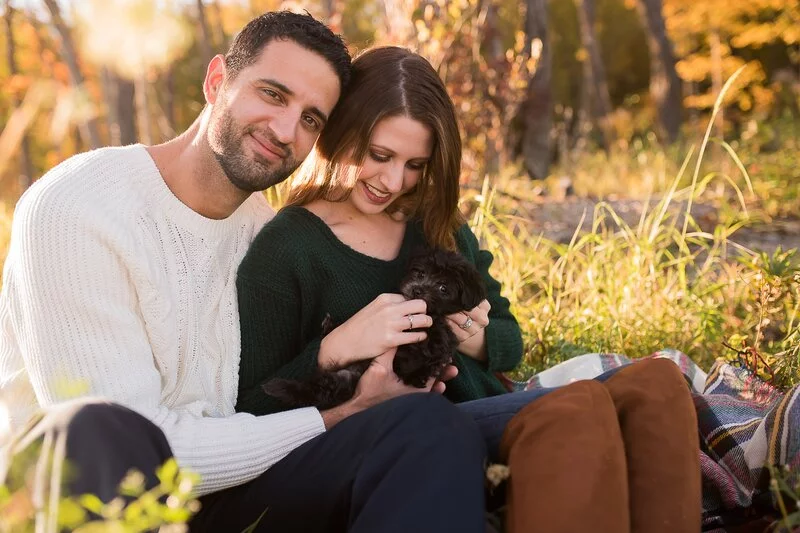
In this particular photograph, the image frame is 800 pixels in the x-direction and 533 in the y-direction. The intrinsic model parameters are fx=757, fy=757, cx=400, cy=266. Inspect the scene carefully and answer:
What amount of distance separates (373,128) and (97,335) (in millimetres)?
1187

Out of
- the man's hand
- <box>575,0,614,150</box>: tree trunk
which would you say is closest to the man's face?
the man's hand

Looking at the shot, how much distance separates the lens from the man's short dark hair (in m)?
2.65

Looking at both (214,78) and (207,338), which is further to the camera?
(214,78)

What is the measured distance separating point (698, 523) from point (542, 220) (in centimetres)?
462

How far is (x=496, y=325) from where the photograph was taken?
3084mm

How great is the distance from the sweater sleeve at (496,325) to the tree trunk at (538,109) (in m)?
7.21

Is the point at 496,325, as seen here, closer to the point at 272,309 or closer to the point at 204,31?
the point at 272,309

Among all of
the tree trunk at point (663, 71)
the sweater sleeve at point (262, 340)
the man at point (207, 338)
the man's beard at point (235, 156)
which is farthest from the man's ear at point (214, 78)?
the tree trunk at point (663, 71)

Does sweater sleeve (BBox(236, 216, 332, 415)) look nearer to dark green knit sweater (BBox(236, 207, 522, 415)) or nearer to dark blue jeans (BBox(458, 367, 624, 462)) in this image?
dark green knit sweater (BBox(236, 207, 522, 415))

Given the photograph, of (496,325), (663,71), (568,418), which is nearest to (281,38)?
(496,325)

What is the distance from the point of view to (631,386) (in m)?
2.29

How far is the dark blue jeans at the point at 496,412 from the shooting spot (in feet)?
7.88

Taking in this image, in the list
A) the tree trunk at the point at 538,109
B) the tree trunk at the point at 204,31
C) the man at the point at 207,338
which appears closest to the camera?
the man at the point at 207,338

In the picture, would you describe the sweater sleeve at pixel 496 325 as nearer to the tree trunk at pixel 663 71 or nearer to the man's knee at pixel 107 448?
the man's knee at pixel 107 448
